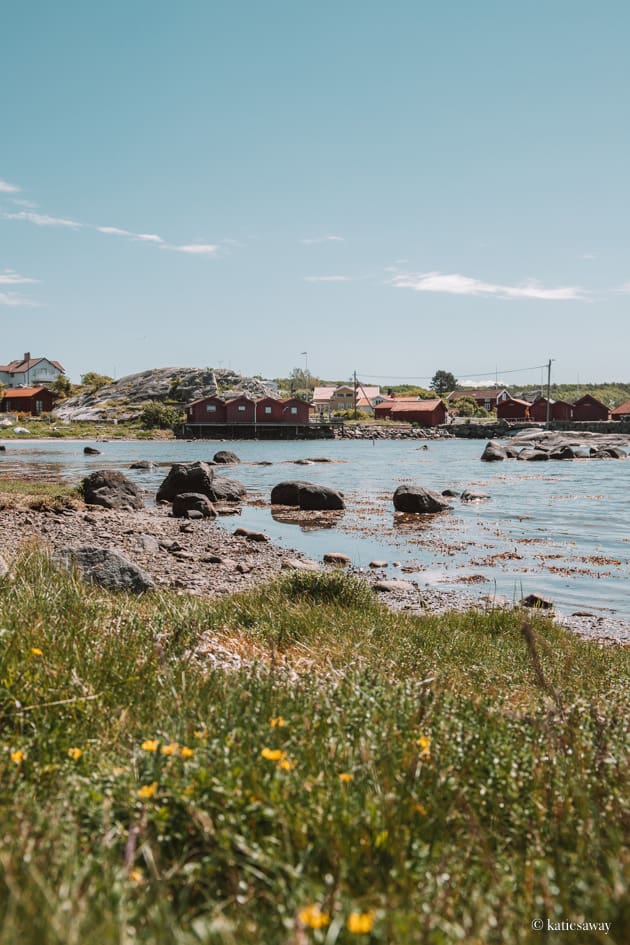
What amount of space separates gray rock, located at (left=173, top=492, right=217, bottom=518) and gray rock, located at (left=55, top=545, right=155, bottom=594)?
51.4 ft

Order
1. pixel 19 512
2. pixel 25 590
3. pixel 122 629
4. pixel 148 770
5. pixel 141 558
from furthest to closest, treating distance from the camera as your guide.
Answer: pixel 19 512 → pixel 141 558 → pixel 25 590 → pixel 122 629 → pixel 148 770

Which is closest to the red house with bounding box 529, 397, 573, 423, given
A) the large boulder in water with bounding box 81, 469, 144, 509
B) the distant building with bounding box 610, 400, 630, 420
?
the distant building with bounding box 610, 400, 630, 420

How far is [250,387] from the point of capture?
168750 mm

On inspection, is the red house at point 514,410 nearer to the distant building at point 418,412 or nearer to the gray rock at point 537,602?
the distant building at point 418,412

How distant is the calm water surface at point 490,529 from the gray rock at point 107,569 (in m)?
5.56

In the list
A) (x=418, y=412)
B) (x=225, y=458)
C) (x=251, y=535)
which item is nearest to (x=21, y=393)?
(x=418, y=412)

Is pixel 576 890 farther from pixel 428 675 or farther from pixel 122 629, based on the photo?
pixel 122 629

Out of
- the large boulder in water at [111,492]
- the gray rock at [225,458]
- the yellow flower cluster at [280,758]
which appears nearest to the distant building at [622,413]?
the gray rock at [225,458]

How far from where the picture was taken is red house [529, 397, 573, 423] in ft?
412

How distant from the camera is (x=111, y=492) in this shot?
27.9 m

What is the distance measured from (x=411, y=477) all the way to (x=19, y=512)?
26798 mm

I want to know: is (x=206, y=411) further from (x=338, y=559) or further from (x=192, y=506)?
(x=338, y=559)

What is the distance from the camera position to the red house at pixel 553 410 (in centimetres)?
12544

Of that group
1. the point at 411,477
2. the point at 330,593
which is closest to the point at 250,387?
the point at 411,477
